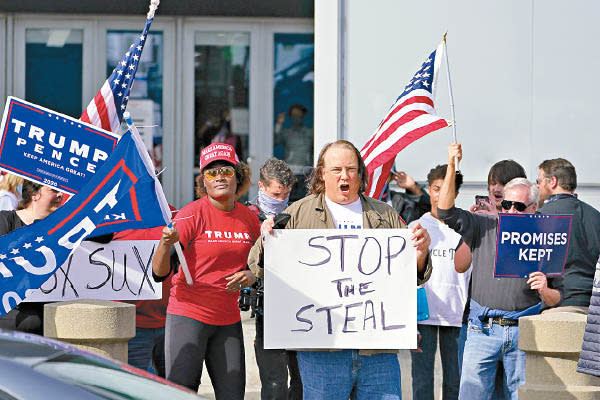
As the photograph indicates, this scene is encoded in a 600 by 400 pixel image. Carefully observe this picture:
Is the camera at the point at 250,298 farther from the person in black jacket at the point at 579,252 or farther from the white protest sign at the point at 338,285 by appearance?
the person in black jacket at the point at 579,252

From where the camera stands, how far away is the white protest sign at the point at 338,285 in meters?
5.68

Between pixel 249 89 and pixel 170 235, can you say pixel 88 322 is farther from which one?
pixel 249 89

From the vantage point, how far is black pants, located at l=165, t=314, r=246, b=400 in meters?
6.39

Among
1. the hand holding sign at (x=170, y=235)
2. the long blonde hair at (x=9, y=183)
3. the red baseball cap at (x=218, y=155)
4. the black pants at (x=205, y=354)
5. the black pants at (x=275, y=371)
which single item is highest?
the red baseball cap at (x=218, y=155)

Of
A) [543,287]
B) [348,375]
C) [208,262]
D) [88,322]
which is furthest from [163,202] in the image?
[543,287]

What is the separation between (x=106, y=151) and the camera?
700 centimetres

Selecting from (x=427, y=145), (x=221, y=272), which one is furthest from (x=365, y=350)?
(x=427, y=145)

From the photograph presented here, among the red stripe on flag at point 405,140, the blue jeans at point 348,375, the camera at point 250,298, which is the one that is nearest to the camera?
the blue jeans at point 348,375

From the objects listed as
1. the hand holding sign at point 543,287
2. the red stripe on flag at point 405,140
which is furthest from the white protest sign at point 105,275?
the hand holding sign at point 543,287

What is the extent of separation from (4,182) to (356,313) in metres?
4.79

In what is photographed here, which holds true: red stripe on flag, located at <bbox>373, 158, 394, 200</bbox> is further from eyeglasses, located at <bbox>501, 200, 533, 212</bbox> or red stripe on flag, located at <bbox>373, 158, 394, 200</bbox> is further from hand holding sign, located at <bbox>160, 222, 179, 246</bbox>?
hand holding sign, located at <bbox>160, 222, 179, 246</bbox>

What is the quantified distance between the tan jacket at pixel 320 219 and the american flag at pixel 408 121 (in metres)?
1.82

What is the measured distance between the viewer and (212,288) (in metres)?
6.45

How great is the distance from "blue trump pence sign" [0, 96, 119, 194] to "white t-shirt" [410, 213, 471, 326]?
8.07 ft
